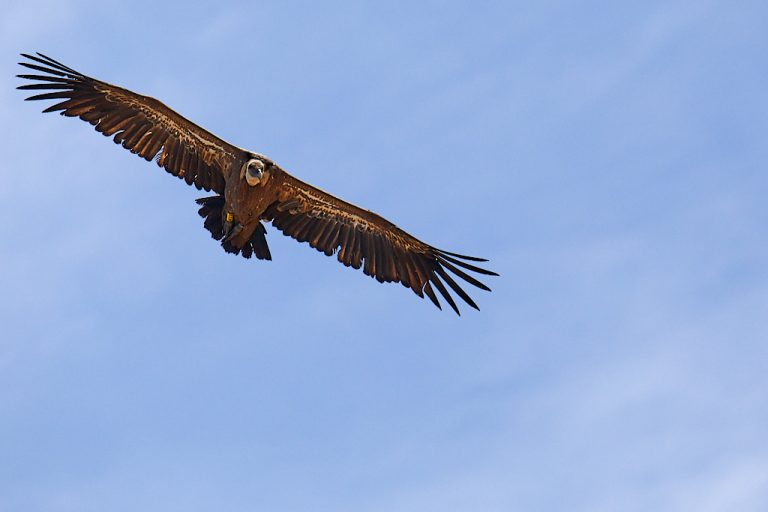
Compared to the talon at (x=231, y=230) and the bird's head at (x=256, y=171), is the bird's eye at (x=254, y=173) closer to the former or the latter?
the bird's head at (x=256, y=171)

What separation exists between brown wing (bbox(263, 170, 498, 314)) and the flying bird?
2 cm

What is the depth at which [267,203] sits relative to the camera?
114 ft

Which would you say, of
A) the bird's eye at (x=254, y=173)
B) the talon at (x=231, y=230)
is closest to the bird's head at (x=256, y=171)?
the bird's eye at (x=254, y=173)

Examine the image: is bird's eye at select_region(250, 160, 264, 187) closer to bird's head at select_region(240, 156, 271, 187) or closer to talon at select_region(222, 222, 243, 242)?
bird's head at select_region(240, 156, 271, 187)

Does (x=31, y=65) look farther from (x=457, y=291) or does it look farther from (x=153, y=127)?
(x=457, y=291)

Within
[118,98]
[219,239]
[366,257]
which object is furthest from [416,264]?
[118,98]

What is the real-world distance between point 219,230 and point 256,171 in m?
1.28

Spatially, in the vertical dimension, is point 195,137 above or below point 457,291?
above

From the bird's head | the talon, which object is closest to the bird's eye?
the bird's head

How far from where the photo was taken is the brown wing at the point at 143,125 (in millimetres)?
34438

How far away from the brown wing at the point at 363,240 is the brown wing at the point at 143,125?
1317 millimetres

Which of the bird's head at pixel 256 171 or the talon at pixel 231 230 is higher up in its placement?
the bird's head at pixel 256 171

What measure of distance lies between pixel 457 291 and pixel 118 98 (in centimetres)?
638

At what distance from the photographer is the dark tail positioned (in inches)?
1362
